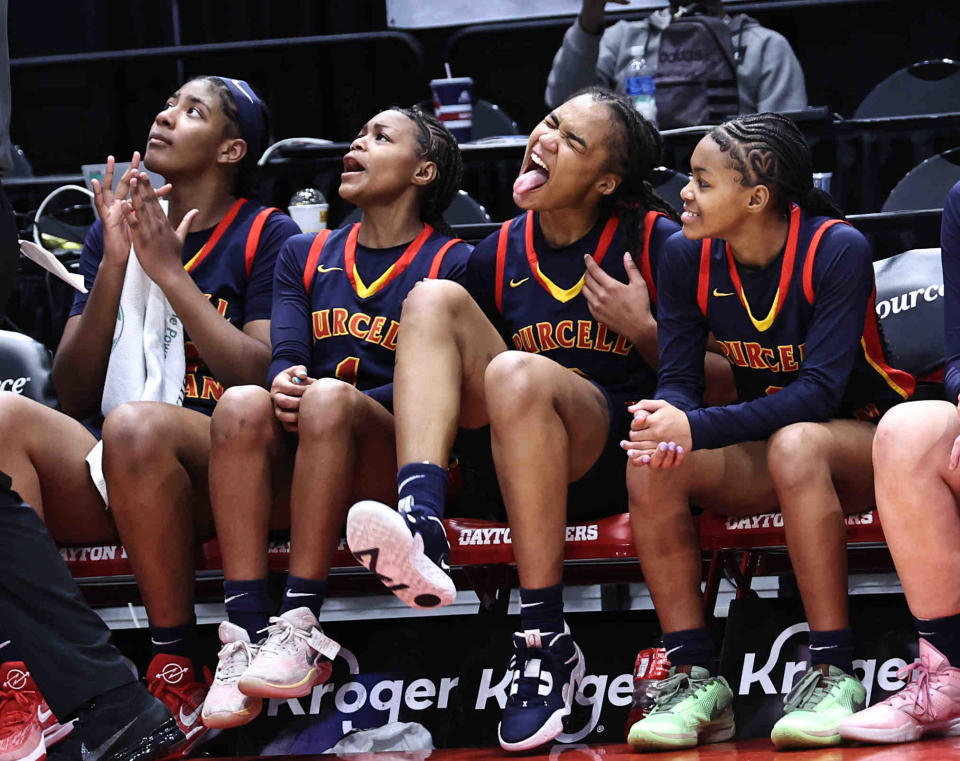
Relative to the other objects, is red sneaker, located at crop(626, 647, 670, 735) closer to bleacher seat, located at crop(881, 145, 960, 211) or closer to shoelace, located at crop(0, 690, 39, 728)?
shoelace, located at crop(0, 690, 39, 728)

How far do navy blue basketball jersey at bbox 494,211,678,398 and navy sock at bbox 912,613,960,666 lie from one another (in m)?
0.74

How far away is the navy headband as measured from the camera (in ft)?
10.1

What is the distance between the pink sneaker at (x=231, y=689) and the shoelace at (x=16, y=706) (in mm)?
312

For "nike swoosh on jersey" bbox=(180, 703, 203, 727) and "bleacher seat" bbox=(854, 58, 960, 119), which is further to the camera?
"bleacher seat" bbox=(854, 58, 960, 119)

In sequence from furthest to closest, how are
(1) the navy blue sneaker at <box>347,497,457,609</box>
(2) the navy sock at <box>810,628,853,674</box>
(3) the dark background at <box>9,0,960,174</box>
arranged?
(3) the dark background at <box>9,0,960,174</box> → (2) the navy sock at <box>810,628,853,674</box> → (1) the navy blue sneaker at <box>347,497,457,609</box>

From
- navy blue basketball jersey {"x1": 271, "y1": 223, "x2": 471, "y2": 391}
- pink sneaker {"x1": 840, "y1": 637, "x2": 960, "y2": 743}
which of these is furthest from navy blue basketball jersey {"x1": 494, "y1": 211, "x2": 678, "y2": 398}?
pink sneaker {"x1": 840, "y1": 637, "x2": 960, "y2": 743}

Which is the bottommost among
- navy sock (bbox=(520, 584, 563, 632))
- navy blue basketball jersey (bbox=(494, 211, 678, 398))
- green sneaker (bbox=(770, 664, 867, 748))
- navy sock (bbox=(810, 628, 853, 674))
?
green sneaker (bbox=(770, 664, 867, 748))

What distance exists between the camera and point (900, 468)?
7.05ft

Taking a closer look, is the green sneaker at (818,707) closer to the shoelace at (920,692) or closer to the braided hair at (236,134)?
the shoelace at (920,692)

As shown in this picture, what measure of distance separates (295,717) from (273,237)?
1006 mm

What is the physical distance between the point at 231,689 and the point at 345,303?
83 cm

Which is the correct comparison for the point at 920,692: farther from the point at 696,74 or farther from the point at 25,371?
the point at 696,74

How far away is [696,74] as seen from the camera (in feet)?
14.1

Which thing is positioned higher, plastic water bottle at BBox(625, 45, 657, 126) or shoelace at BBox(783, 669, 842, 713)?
plastic water bottle at BBox(625, 45, 657, 126)
